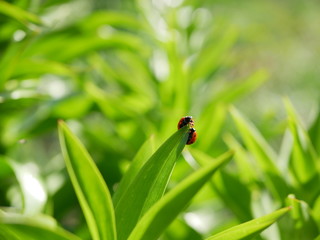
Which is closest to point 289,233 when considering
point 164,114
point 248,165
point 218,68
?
point 248,165

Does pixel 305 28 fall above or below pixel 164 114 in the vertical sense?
above

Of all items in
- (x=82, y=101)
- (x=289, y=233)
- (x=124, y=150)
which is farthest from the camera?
(x=124, y=150)

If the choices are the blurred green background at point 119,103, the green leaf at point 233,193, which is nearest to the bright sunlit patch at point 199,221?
the blurred green background at point 119,103

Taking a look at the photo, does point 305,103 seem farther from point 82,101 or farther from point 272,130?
point 82,101

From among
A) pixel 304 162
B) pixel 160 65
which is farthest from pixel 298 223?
pixel 160 65

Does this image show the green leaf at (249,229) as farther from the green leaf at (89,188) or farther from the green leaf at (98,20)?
the green leaf at (98,20)
